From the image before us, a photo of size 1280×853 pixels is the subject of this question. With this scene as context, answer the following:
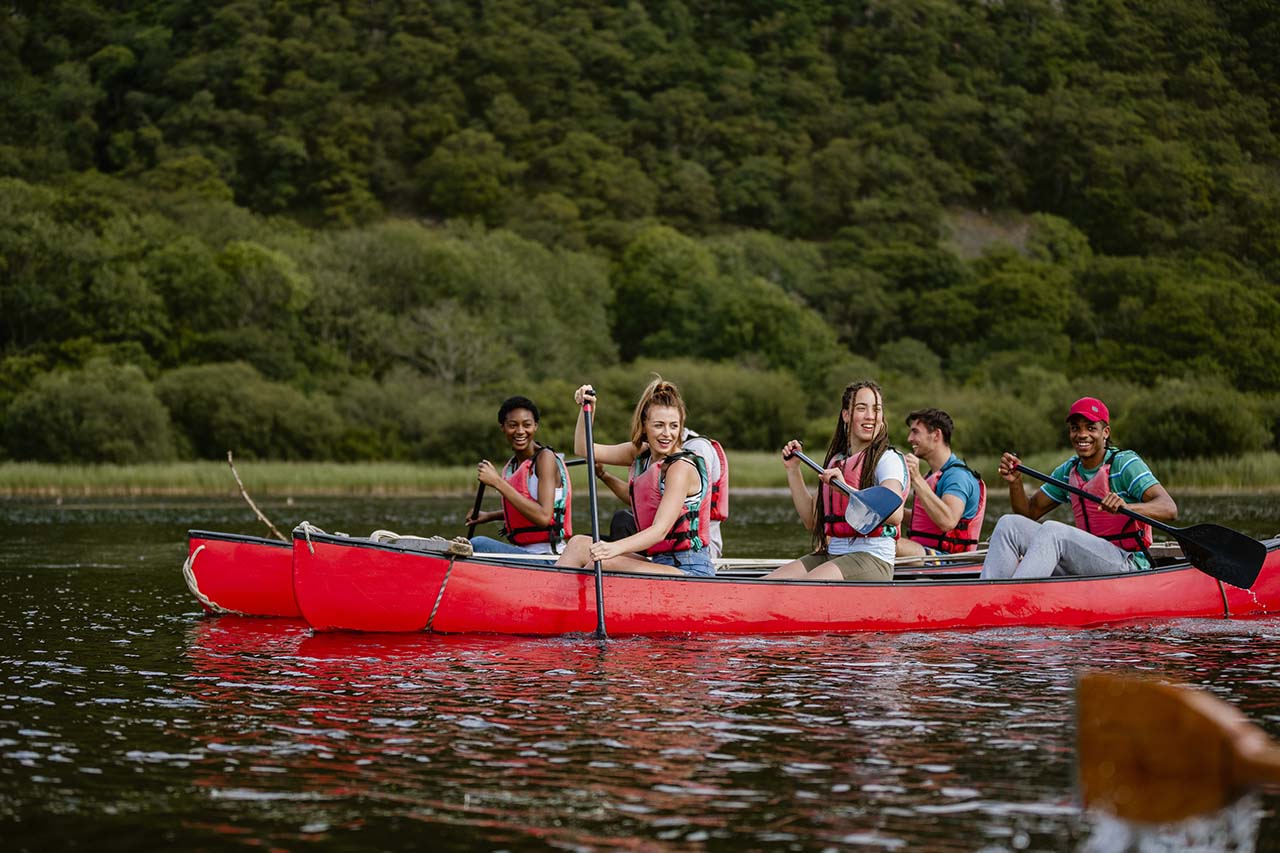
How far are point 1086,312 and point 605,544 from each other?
2290 inches

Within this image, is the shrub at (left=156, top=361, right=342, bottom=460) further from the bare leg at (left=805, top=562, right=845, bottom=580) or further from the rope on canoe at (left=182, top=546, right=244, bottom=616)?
the bare leg at (left=805, top=562, right=845, bottom=580)

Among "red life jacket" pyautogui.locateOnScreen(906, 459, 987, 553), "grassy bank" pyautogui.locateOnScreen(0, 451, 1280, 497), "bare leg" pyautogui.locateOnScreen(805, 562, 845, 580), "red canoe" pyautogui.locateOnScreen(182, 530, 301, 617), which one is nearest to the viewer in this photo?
"bare leg" pyautogui.locateOnScreen(805, 562, 845, 580)

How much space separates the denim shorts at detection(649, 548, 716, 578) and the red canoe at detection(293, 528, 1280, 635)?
0.14 metres

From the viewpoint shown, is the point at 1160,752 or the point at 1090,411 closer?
the point at 1160,752

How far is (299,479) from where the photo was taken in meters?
28.3

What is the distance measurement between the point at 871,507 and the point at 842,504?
385mm

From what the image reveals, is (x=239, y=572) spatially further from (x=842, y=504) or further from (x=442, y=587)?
(x=842, y=504)

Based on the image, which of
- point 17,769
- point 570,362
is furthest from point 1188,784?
point 570,362

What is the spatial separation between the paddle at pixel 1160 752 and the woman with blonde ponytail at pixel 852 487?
414 centimetres

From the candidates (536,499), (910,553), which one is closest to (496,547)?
(536,499)

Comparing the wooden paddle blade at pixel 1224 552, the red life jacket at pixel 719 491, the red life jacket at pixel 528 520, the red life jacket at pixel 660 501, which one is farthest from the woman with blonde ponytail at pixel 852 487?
the wooden paddle blade at pixel 1224 552

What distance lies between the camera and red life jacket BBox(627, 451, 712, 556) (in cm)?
861

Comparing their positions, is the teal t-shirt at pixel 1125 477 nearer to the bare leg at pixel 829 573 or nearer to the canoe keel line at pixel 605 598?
the canoe keel line at pixel 605 598

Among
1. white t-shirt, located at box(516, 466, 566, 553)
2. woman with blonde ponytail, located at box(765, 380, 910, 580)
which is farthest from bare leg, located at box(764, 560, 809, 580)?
white t-shirt, located at box(516, 466, 566, 553)
